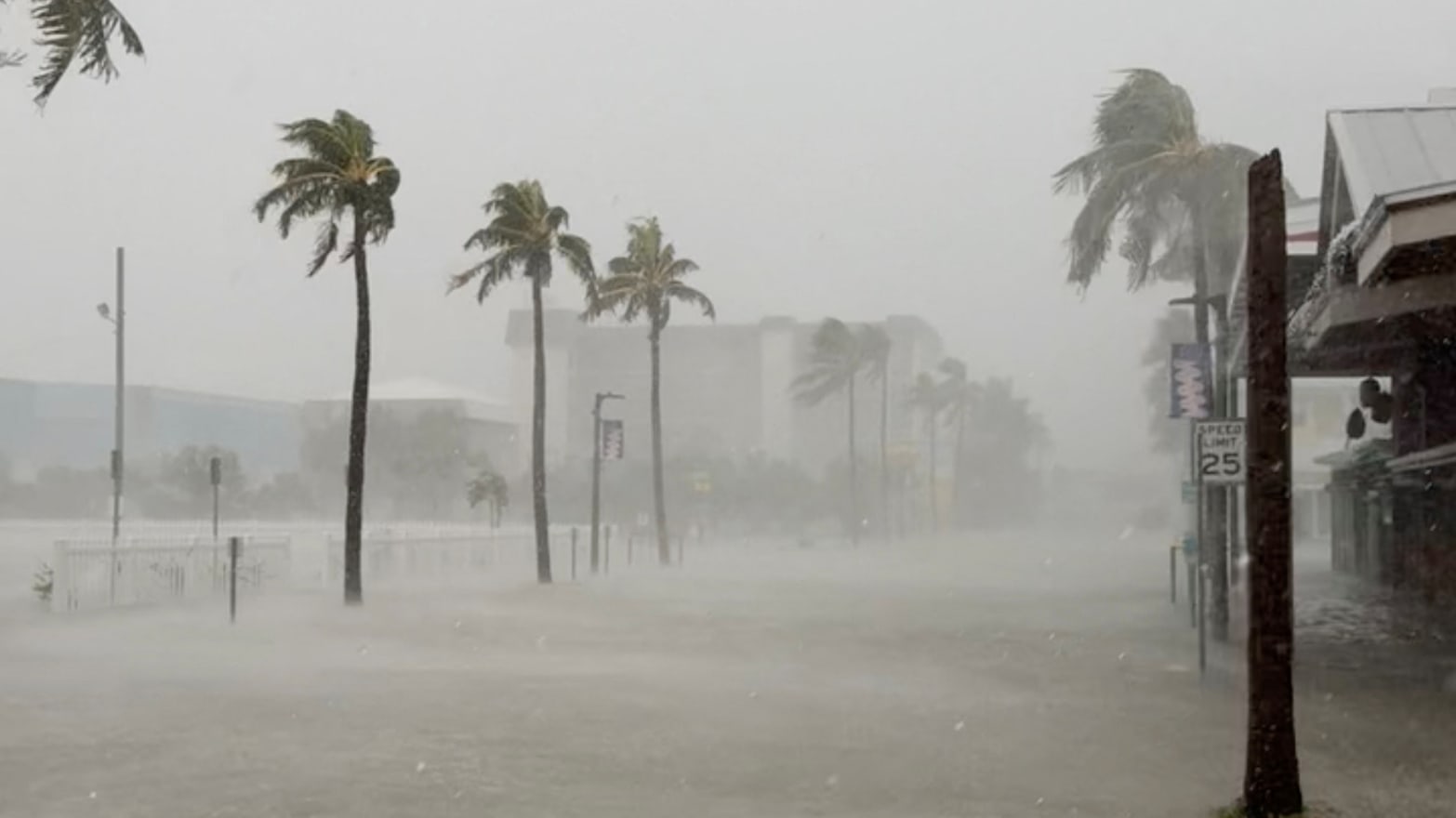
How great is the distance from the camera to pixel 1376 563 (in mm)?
36719

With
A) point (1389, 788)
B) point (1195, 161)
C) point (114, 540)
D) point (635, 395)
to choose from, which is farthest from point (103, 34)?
point (635, 395)

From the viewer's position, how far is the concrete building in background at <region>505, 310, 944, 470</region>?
457 ft

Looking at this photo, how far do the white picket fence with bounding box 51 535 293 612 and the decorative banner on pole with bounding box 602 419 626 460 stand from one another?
1283cm

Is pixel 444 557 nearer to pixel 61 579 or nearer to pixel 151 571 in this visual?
pixel 151 571

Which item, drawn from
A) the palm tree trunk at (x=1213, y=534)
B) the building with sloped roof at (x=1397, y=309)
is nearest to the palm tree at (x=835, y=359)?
the building with sloped roof at (x=1397, y=309)

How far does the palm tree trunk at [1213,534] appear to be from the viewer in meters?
22.6

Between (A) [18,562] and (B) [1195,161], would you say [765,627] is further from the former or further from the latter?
(A) [18,562]

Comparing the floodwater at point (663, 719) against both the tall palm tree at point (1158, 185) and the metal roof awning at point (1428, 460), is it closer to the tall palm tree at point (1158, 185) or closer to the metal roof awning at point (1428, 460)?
the metal roof awning at point (1428, 460)

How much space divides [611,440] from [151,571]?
18207mm

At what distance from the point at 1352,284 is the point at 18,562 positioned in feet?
140

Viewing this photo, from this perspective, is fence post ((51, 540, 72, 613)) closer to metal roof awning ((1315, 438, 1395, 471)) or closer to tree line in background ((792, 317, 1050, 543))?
metal roof awning ((1315, 438, 1395, 471))

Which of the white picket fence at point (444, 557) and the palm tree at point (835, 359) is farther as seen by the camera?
the palm tree at point (835, 359)

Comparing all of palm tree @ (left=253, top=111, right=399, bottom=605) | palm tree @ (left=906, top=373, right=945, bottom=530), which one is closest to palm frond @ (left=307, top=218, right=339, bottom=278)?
palm tree @ (left=253, top=111, right=399, bottom=605)

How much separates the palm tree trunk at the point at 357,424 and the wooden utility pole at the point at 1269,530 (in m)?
20.5
